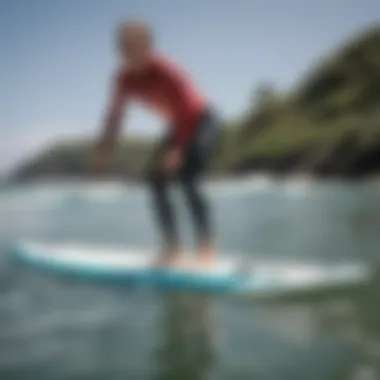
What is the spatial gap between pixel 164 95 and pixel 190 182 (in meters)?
0.20

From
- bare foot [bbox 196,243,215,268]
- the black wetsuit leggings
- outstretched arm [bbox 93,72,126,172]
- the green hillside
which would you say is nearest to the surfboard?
bare foot [bbox 196,243,215,268]

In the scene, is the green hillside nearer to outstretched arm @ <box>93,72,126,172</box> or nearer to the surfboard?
outstretched arm @ <box>93,72,126,172</box>

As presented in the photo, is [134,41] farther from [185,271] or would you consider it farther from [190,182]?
[185,271]

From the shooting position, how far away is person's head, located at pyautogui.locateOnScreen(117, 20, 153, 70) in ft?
5.21

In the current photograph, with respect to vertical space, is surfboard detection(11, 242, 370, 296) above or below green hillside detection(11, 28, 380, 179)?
below

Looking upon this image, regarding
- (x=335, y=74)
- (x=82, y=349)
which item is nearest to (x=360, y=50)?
(x=335, y=74)

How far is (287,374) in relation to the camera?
144 centimetres

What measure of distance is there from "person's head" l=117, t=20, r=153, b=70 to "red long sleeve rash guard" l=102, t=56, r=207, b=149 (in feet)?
0.09

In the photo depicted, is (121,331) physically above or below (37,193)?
below

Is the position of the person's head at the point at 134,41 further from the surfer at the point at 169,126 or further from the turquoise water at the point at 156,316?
the turquoise water at the point at 156,316

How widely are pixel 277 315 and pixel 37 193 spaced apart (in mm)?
597

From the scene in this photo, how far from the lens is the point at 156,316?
1.87 meters

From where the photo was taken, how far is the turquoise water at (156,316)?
4.92 ft

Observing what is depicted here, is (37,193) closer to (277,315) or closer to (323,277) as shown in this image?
(277,315)
